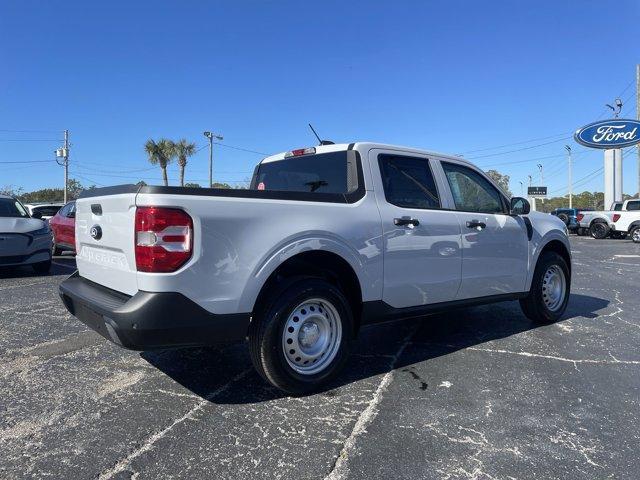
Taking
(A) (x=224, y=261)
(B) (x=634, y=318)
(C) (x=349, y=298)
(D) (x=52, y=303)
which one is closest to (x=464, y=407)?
(C) (x=349, y=298)

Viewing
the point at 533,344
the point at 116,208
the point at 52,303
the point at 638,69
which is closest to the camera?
the point at 116,208

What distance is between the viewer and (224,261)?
3.05 m

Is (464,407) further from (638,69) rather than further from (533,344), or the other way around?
(638,69)

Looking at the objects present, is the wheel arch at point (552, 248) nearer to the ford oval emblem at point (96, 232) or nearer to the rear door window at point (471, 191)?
the rear door window at point (471, 191)

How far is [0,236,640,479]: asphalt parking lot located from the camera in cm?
261

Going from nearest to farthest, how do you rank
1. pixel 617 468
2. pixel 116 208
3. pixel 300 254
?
pixel 617 468 < pixel 116 208 < pixel 300 254

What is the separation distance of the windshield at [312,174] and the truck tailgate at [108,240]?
1.56 meters

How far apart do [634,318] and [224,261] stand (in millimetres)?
5494

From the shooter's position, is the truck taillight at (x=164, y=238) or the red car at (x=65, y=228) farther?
the red car at (x=65, y=228)

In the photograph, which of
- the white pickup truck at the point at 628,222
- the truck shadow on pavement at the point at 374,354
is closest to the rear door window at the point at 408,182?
the truck shadow on pavement at the point at 374,354

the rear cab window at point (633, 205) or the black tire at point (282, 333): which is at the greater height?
the rear cab window at point (633, 205)

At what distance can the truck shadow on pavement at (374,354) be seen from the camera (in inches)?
143

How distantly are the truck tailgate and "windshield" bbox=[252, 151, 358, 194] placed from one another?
156 centimetres

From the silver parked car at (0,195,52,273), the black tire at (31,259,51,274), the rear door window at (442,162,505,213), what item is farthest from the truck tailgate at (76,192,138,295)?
the black tire at (31,259,51,274)
